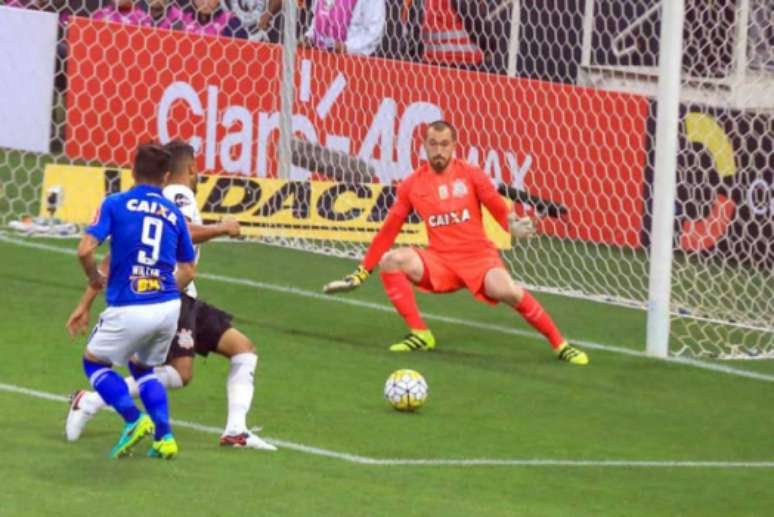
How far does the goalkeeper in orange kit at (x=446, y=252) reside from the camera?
11914mm

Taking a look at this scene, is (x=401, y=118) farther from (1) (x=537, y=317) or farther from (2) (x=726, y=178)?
(1) (x=537, y=317)

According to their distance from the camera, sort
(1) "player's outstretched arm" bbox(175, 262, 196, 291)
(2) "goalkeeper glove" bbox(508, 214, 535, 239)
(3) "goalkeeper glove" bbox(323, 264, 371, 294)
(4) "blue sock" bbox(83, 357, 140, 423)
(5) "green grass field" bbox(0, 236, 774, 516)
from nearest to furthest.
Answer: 1. (5) "green grass field" bbox(0, 236, 774, 516)
2. (4) "blue sock" bbox(83, 357, 140, 423)
3. (1) "player's outstretched arm" bbox(175, 262, 196, 291)
4. (2) "goalkeeper glove" bbox(508, 214, 535, 239)
5. (3) "goalkeeper glove" bbox(323, 264, 371, 294)

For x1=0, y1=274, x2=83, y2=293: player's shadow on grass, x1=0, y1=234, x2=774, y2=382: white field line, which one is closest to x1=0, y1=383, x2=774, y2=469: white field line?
x1=0, y1=234, x2=774, y2=382: white field line

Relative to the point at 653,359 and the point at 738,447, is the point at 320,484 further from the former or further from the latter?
the point at 653,359

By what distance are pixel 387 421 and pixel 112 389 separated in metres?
1.95

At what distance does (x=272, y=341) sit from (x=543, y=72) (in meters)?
5.37

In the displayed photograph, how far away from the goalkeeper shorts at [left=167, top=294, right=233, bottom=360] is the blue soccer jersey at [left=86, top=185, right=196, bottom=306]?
77cm

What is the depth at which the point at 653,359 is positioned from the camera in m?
12.1

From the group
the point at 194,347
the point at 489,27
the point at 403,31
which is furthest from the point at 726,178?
the point at 194,347

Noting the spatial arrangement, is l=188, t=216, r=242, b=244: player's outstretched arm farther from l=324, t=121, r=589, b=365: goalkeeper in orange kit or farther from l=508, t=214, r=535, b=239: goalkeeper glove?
l=324, t=121, r=589, b=365: goalkeeper in orange kit

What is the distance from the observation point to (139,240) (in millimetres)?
7945

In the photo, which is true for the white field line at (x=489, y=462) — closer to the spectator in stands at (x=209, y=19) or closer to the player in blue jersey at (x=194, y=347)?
the player in blue jersey at (x=194, y=347)

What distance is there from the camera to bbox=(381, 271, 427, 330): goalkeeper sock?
12.0 metres

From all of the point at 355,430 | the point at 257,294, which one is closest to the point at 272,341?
the point at 257,294
